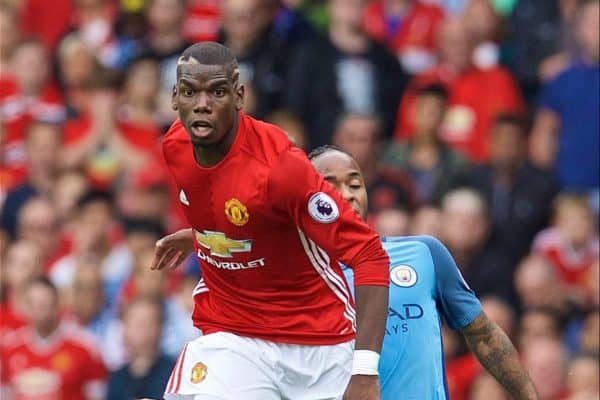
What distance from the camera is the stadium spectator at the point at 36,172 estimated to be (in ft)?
43.5

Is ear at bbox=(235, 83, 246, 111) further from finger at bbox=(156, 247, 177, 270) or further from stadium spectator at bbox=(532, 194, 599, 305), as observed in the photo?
stadium spectator at bbox=(532, 194, 599, 305)

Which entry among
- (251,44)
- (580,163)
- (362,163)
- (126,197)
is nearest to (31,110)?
(126,197)

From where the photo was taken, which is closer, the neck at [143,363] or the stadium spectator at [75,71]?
the neck at [143,363]

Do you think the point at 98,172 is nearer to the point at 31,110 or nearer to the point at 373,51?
the point at 31,110

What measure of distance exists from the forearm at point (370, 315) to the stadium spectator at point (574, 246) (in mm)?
4891

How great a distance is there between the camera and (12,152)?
13.7 metres

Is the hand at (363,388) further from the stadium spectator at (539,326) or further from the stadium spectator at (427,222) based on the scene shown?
the stadium spectator at (427,222)

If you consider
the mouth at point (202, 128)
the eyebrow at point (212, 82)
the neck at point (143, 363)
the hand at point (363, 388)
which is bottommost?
the neck at point (143, 363)

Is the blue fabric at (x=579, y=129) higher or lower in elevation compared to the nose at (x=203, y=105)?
lower

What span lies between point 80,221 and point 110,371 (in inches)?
60.7

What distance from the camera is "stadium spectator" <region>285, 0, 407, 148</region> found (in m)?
12.3

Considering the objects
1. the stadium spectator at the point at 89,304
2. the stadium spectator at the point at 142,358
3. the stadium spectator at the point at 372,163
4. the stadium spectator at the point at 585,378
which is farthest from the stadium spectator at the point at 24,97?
the stadium spectator at the point at 585,378

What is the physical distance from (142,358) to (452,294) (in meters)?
4.48

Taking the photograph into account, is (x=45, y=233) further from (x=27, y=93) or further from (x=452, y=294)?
(x=452, y=294)
